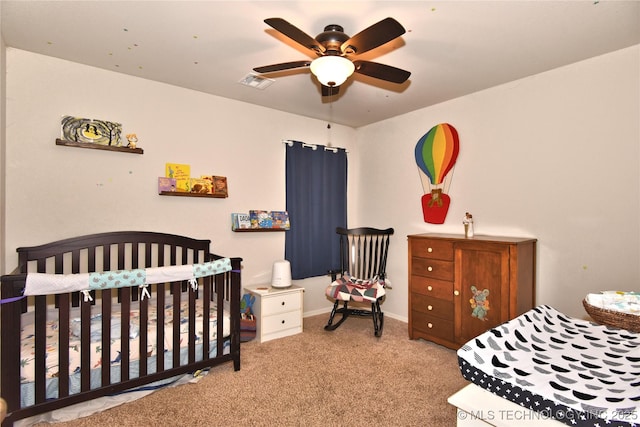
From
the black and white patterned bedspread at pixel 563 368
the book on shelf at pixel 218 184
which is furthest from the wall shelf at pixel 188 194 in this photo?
the black and white patterned bedspread at pixel 563 368

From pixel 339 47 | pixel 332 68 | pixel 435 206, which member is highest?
pixel 339 47

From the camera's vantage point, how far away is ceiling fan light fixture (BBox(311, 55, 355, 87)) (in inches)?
72.4

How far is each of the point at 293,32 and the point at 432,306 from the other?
245cm

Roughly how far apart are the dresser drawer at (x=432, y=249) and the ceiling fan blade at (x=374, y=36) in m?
1.80

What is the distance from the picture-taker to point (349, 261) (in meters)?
3.81

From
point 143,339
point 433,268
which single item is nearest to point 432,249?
point 433,268

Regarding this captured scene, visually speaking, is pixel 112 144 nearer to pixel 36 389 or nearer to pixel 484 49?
pixel 36 389

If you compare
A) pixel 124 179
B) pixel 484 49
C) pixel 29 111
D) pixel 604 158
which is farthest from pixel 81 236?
pixel 604 158

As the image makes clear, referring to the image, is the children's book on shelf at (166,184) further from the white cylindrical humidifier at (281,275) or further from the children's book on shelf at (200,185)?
the white cylindrical humidifier at (281,275)

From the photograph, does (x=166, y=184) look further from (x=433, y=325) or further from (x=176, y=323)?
(x=433, y=325)

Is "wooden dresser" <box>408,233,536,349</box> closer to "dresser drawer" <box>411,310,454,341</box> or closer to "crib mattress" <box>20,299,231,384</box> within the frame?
"dresser drawer" <box>411,310,454,341</box>

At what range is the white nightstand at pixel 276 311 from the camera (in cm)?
307

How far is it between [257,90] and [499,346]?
2.72 meters

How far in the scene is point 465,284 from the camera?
279 centimetres
